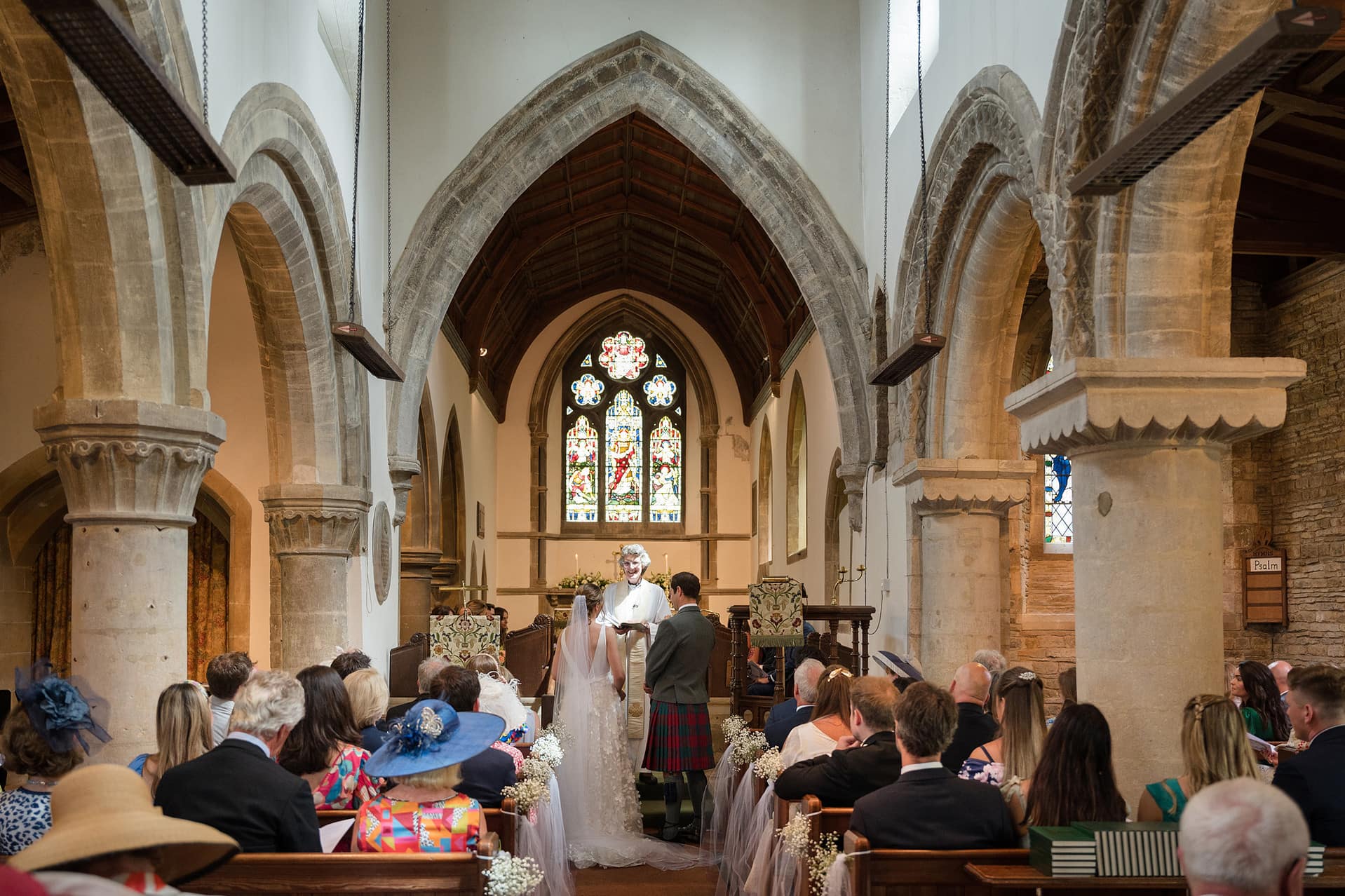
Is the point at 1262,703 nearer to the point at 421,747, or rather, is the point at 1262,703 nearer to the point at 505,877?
the point at 505,877

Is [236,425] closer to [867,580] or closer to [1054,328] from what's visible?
[867,580]

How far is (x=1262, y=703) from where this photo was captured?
5285 millimetres

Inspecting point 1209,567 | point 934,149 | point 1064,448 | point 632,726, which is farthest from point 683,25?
point 1209,567

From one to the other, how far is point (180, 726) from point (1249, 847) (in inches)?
112

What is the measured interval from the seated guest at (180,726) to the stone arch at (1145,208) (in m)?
3.67

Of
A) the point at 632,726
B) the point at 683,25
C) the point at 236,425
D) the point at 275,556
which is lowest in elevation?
the point at 632,726

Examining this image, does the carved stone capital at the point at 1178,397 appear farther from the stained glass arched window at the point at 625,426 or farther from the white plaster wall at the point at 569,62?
the stained glass arched window at the point at 625,426

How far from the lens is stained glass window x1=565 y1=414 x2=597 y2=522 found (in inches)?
843

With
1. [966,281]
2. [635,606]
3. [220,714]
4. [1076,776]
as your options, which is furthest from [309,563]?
[1076,776]

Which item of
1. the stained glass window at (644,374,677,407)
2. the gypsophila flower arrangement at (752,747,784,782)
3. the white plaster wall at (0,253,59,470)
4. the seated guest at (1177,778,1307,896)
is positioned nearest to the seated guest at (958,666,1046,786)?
the gypsophila flower arrangement at (752,747,784,782)

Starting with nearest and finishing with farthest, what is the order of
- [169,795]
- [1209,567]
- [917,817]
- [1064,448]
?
[169,795]
[917,817]
[1209,567]
[1064,448]

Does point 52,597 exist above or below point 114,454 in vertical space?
below

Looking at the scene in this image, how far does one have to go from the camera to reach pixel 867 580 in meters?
10.1

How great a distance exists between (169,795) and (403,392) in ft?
24.5
